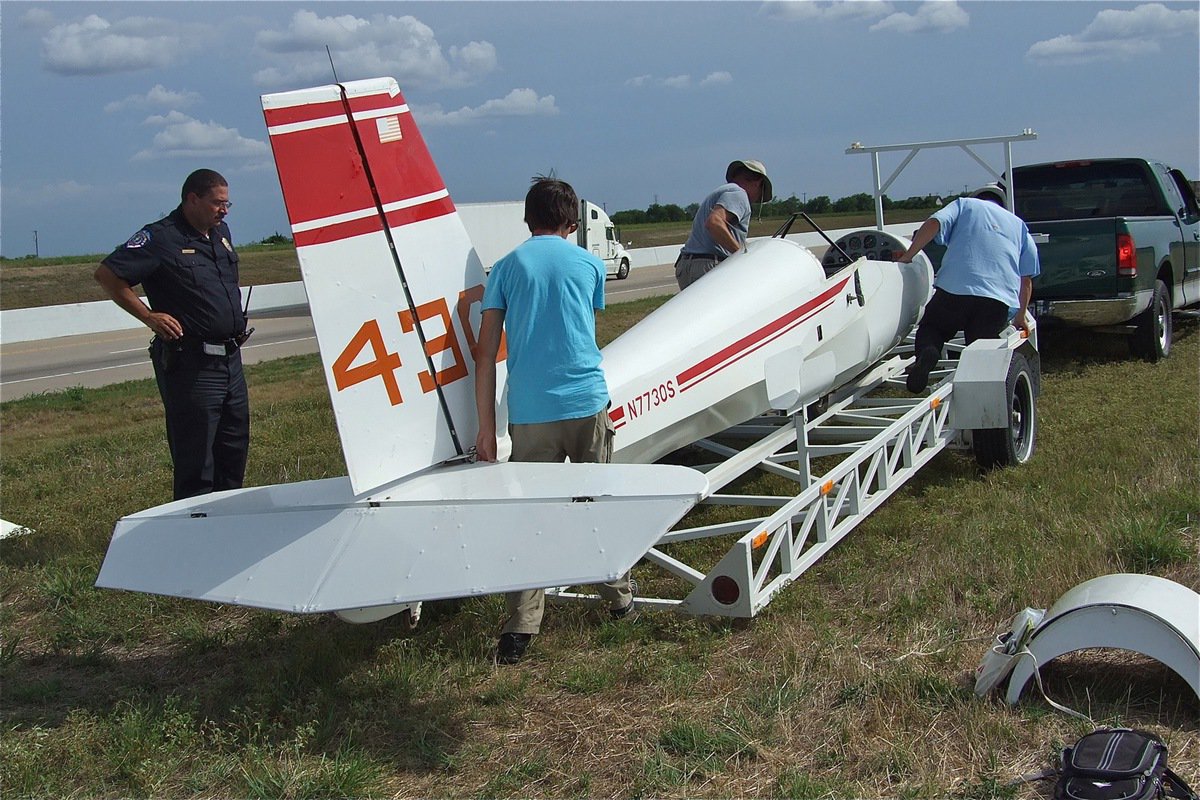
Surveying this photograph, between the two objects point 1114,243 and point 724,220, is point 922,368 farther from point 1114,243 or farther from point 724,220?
point 1114,243

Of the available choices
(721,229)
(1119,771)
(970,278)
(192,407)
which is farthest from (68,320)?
(1119,771)

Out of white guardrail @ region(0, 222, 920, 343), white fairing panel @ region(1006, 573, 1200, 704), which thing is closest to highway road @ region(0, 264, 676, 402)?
white guardrail @ region(0, 222, 920, 343)

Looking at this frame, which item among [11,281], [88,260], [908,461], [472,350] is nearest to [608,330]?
[908,461]

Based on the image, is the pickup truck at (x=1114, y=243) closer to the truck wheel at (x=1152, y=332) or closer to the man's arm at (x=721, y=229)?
the truck wheel at (x=1152, y=332)

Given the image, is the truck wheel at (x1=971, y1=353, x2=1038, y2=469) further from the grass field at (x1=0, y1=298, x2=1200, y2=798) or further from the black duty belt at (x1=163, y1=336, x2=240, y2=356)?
the black duty belt at (x1=163, y1=336, x2=240, y2=356)

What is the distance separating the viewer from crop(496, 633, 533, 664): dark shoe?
13.7 ft

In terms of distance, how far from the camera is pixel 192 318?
17.7 ft

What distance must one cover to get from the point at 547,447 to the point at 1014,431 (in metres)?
3.77

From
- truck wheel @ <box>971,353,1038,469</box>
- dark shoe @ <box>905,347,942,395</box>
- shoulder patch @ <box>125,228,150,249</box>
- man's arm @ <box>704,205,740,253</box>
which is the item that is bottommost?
truck wheel @ <box>971,353,1038,469</box>

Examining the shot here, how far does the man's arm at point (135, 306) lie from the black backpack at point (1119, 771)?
4601mm

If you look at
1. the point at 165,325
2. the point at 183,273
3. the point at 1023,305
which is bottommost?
the point at 1023,305

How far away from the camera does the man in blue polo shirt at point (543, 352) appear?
13.0 ft

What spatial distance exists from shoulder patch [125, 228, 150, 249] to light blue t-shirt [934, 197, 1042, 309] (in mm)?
5118

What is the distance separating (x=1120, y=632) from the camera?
10.9ft
